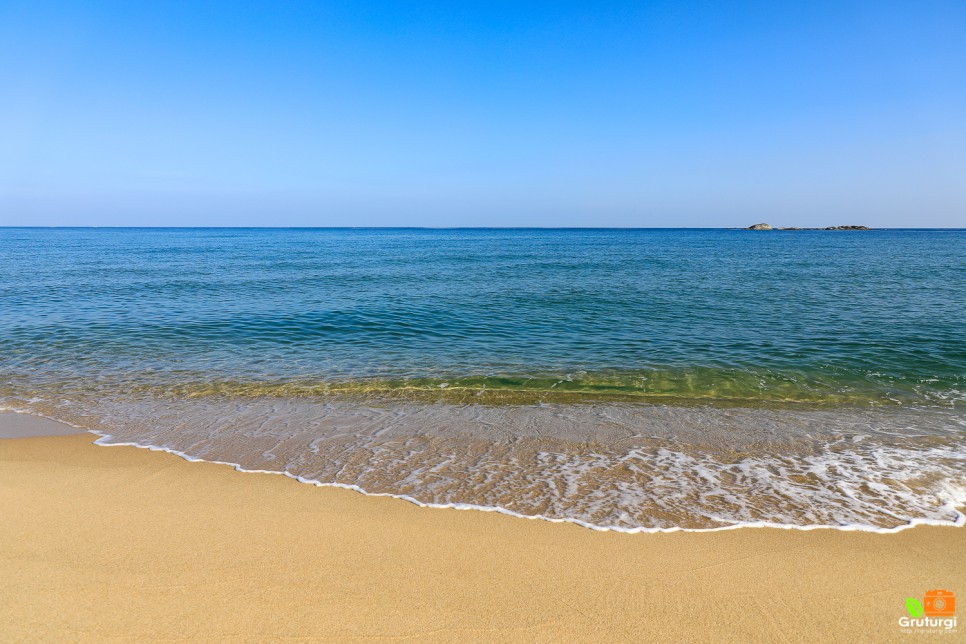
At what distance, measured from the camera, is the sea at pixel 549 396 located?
6551 mm

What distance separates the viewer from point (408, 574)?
457cm

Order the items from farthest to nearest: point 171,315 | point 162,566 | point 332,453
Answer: point 171,315, point 332,453, point 162,566

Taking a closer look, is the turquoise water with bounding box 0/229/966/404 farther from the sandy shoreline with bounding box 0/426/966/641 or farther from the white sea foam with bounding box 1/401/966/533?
the sandy shoreline with bounding box 0/426/966/641

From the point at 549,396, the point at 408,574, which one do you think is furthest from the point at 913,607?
the point at 549,396

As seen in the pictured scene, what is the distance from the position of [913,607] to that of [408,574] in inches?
168

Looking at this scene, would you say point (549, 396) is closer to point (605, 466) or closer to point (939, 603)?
point (605, 466)

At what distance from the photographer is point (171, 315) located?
19641mm

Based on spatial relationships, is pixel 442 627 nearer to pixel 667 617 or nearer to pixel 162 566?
pixel 667 617

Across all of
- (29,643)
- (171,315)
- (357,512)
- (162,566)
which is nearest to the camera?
(29,643)

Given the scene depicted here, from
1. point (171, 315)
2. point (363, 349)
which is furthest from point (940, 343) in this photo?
point (171, 315)

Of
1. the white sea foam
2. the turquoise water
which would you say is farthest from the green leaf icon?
the turquoise water

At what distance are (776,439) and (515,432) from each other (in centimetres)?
432

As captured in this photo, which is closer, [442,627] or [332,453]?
[442,627]

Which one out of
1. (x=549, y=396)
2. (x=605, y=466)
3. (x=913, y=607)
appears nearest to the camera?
(x=913, y=607)
